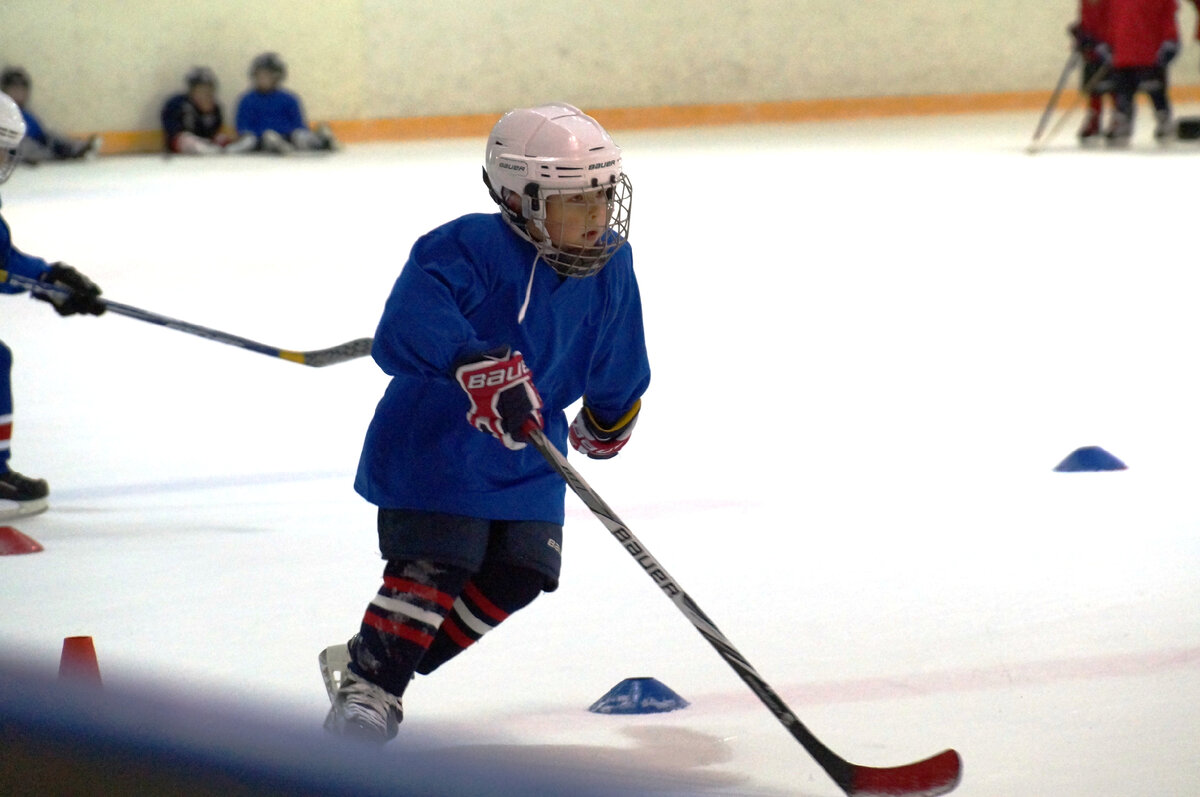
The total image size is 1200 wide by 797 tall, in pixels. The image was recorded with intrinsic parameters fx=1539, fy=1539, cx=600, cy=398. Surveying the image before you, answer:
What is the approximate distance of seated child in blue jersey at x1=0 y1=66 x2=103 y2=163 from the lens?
36.8 feet

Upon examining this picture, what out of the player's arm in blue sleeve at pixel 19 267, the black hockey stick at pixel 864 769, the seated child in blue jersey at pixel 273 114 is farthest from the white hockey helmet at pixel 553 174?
the seated child in blue jersey at pixel 273 114

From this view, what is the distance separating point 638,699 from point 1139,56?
9.72 m

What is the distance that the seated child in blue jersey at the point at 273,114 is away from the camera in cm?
1198

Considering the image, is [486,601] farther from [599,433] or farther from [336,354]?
[336,354]

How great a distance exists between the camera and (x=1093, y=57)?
36.5 feet

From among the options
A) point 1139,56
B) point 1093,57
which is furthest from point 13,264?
point 1093,57

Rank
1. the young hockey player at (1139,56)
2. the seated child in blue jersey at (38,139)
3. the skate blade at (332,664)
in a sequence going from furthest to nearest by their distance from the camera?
the seated child in blue jersey at (38,139)
the young hockey player at (1139,56)
the skate blade at (332,664)

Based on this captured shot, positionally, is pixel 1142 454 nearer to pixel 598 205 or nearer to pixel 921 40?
pixel 598 205

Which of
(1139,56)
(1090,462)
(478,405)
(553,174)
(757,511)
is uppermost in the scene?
(1139,56)

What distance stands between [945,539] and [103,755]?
228 cm

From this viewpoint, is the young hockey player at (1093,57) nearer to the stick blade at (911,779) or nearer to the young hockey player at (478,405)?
the young hockey player at (478,405)

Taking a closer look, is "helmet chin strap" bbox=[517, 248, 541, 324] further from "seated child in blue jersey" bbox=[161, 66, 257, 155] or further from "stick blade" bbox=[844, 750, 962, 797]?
"seated child in blue jersey" bbox=[161, 66, 257, 155]

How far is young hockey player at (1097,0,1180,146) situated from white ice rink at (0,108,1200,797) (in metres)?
4.24

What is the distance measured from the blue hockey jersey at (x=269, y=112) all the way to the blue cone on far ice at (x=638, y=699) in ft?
35.1
